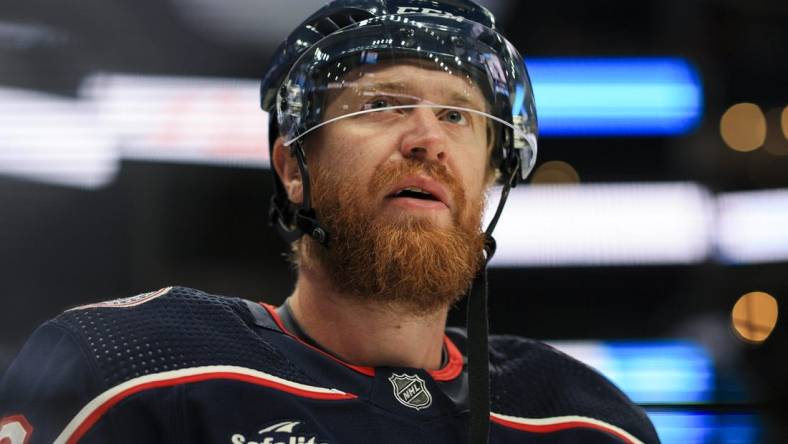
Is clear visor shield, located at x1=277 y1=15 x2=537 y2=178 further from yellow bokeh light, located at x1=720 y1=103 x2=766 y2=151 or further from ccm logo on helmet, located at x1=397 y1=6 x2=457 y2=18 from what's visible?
yellow bokeh light, located at x1=720 y1=103 x2=766 y2=151

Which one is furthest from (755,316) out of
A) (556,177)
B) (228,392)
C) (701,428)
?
(228,392)

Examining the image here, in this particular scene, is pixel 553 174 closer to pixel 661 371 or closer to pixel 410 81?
pixel 661 371

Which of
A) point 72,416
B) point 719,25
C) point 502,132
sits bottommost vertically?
point 72,416

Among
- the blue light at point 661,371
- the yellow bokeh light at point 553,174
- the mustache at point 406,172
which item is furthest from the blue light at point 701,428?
the mustache at point 406,172

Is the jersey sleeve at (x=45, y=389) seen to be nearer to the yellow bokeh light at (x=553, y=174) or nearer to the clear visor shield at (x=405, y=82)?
the clear visor shield at (x=405, y=82)

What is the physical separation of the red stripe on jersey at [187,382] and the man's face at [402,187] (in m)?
0.16

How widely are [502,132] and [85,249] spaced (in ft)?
3.18

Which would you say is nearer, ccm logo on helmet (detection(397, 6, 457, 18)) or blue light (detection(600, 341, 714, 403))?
ccm logo on helmet (detection(397, 6, 457, 18))

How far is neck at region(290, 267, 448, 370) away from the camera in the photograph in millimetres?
1345

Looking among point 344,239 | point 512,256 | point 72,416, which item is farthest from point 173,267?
point 72,416

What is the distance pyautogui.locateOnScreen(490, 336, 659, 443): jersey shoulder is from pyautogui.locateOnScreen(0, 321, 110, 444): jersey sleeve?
1.85 feet

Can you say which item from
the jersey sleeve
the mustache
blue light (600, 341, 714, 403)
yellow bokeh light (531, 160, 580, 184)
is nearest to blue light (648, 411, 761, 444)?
blue light (600, 341, 714, 403)

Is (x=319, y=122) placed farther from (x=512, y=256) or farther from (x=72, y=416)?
(x=512, y=256)

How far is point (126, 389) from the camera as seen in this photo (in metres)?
1.13
